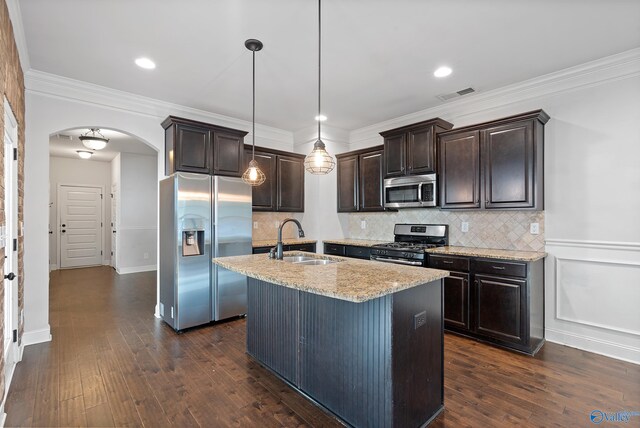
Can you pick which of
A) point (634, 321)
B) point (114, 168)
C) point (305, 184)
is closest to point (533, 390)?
point (634, 321)

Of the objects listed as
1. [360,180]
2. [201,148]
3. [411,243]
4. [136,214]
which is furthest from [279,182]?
[136,214]

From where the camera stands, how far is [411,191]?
4246 millimetres

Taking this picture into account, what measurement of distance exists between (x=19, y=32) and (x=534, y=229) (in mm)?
5061

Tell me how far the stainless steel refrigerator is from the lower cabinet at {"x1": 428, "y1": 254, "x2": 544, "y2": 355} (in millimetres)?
2558

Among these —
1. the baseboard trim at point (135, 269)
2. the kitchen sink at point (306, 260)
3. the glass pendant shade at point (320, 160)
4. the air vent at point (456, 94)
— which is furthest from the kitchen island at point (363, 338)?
the baseboard trim at point (135, 269)

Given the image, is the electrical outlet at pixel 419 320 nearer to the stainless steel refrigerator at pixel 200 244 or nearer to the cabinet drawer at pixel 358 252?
the cabinet drawer at pixel 358 252

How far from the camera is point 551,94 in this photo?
3.38 m

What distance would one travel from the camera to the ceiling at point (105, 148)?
5.88 m

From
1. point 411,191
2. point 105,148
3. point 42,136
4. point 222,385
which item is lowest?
point 222,385

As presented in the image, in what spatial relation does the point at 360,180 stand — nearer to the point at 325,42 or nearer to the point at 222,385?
the point at 325,42

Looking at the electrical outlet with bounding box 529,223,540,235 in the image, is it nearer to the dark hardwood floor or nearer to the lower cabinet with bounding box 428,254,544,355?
the lower cabinet with bounding box 428,254,544,355

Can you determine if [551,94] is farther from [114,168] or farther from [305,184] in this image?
[114,168]

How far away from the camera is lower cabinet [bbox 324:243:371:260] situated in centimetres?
447

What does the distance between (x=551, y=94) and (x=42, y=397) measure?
5268 mm
